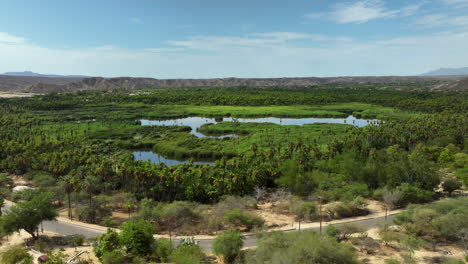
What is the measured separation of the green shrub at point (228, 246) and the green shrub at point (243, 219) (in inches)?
330

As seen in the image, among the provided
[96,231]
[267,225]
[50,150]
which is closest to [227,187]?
[267,225]

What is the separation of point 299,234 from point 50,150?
6868 centimetres

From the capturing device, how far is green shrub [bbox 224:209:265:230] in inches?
1599

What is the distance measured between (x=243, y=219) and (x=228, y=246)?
9.50 metres

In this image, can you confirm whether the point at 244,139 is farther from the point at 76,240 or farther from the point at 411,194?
the point at 76,240

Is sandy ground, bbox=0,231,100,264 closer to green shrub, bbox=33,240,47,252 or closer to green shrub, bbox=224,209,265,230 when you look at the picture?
green shrub, bbox=33,240,47,252

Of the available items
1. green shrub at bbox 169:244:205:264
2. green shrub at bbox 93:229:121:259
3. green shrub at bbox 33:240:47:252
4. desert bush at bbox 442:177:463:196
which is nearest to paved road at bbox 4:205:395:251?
green shrub at bbox 33:240:47:252

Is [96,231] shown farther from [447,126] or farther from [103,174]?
[447,126]

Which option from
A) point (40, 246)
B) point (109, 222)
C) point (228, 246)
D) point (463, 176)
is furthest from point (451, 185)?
point (40, 246)

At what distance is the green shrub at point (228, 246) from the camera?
103ft

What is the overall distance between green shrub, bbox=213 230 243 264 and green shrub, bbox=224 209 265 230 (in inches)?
330

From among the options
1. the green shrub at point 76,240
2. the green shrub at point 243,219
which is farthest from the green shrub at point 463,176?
the green shrub at point 76,240

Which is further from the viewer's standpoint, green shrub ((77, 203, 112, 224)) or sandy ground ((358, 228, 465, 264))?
green shrub ((77, 203, 112, 224))

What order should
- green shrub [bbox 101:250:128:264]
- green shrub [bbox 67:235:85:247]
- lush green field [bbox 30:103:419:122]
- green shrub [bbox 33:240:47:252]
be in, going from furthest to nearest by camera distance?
1. lush green field [bbox 30:103:419:122]
2. green shrub [bbox 67:235:85:247]
3. green shrub [bbox 33:240:47:252]
4. green shrub [bbox 101:250:128:264]
